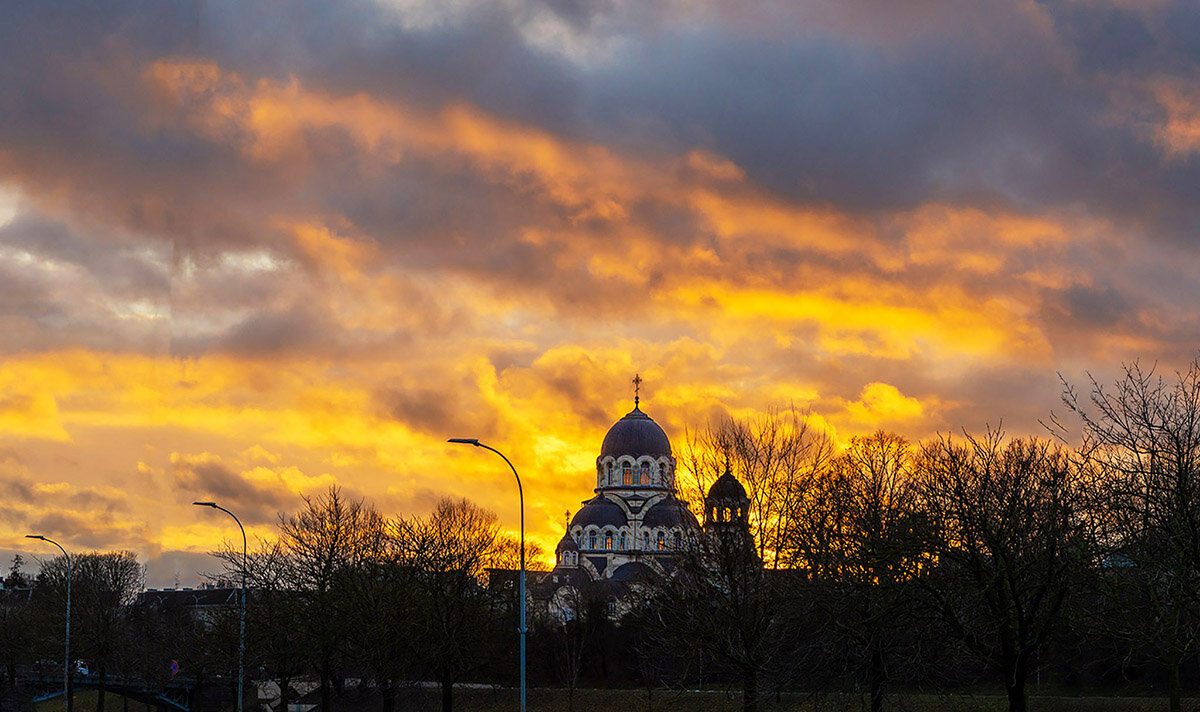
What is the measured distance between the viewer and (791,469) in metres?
44.8

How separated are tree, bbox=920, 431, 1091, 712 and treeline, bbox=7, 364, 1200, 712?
95mm

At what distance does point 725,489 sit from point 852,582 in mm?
8067

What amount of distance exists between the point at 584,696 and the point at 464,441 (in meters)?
48.4

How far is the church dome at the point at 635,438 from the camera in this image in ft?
531

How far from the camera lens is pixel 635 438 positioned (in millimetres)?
162750

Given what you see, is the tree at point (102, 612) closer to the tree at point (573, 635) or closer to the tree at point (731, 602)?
the tree at point (573, 635)

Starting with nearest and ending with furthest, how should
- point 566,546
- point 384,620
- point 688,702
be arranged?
1. point 384,620
2. point 688,702
3. point 566,546

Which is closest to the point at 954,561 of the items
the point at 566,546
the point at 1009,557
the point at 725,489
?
the point at 1009,557

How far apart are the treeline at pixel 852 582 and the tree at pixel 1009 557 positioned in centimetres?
9

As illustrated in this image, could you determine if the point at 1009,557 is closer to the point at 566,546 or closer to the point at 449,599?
the point at 449,599

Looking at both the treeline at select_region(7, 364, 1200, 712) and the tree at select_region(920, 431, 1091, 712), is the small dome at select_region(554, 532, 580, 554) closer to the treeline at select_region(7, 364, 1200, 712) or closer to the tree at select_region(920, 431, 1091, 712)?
the treeline at select_region(7, 364, 1200, 712)

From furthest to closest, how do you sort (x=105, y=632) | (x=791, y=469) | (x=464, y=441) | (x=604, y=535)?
(x=604, y=535) < (x=105, y=632) < (x=791, y=469) < (x=464, y=441)

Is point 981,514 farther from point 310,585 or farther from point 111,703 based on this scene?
point 111,703

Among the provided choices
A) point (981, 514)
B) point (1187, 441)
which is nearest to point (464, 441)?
point (981, 514)
